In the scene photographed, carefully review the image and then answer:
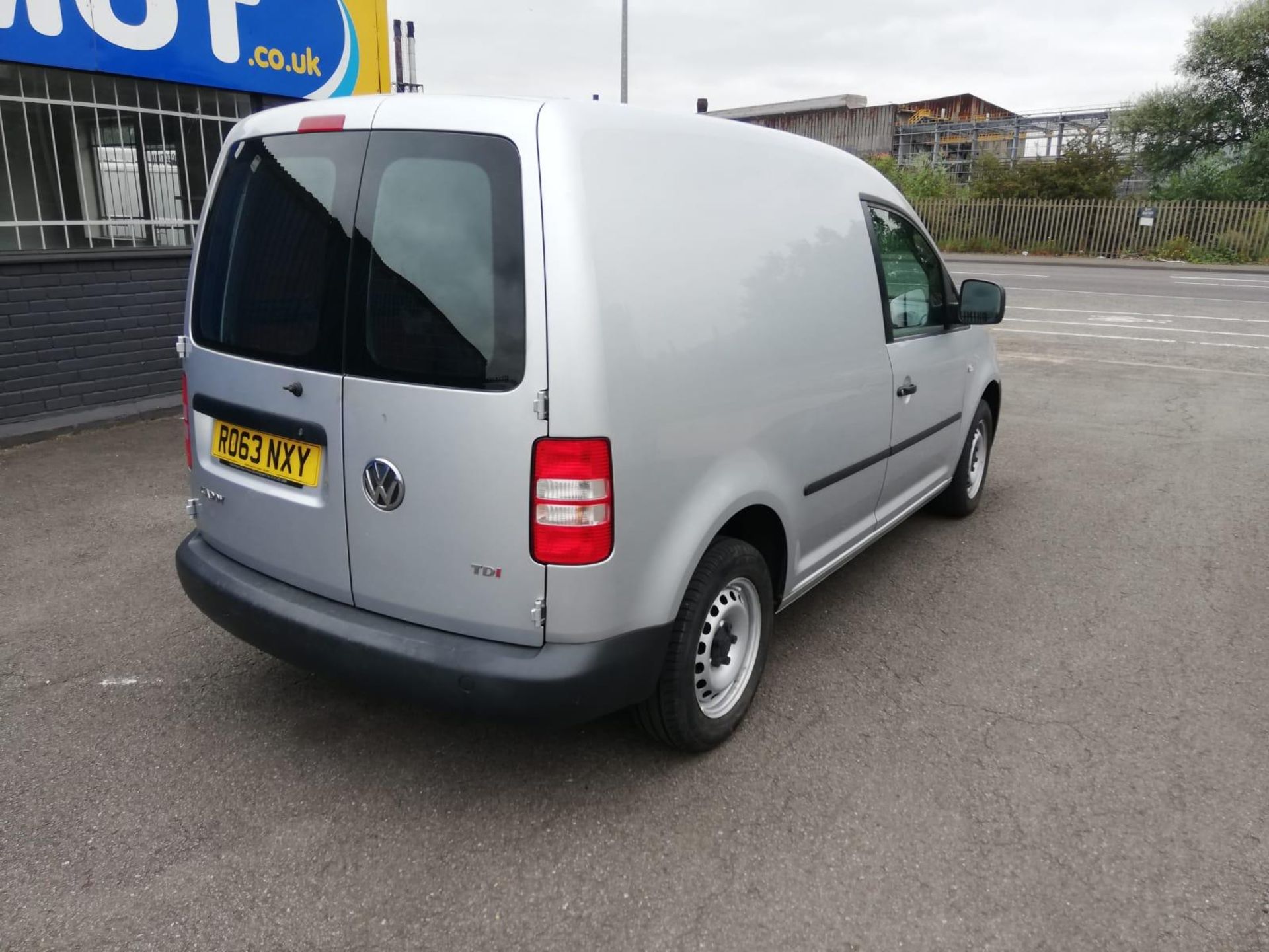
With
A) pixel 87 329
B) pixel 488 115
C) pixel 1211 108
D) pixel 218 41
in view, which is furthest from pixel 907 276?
pixel 1211 108

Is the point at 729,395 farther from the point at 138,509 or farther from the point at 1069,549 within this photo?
the point at 138,509

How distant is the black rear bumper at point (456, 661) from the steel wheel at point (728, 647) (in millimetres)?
→ 320

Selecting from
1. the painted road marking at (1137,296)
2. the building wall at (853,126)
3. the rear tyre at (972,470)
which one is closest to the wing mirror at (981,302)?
Result: the rear tyre at (972,470)

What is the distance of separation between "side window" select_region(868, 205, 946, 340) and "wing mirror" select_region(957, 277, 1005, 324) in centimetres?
10

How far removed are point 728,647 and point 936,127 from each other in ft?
134

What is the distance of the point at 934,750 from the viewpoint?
9.98 ft

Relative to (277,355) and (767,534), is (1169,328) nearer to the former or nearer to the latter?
(767,534)

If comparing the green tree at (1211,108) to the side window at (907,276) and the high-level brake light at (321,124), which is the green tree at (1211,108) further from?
the high-level brake light at (321,124)

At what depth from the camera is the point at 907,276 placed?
4.05 metres

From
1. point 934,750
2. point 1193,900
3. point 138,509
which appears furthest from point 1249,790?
point 138,509

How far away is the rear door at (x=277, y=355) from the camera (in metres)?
2.60

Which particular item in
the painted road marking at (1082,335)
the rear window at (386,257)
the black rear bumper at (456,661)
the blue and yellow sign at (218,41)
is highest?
the blue and yellow sign at (218,41)

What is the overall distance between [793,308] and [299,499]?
1.64 meters

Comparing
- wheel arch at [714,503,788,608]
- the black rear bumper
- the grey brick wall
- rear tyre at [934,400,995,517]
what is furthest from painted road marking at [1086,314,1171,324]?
the black rear bumper
